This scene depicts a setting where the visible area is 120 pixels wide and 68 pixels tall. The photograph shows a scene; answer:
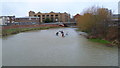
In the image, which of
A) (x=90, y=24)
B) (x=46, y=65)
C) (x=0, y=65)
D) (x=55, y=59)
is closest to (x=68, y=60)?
(x=55, y=59)

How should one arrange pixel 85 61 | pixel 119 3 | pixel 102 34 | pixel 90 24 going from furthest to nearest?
pixel 90 24
pixel 102 34
pixel 119 3
pixel 85 61

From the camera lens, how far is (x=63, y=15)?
7269 centimetres

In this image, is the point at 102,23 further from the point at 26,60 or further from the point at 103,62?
the point at 26,60

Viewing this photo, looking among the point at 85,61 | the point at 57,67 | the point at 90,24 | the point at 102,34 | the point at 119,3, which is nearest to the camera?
the point at 57,67

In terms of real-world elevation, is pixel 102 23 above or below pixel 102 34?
above

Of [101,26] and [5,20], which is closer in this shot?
[101,26]

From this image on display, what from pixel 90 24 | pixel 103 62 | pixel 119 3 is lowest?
pixel 103 62

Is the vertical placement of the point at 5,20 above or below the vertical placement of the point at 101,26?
above

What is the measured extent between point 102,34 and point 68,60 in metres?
9.35

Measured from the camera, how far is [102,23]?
17016 mm

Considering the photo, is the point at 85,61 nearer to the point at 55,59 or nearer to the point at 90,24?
the point at 55,59

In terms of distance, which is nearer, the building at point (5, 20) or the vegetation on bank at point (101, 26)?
the vegetation on bank at point (101, 26)

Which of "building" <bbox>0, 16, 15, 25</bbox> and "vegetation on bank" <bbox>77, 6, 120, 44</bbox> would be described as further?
"building" <bbox>0, 16, 15, 25</bbox>

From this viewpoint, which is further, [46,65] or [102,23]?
[102,23]
